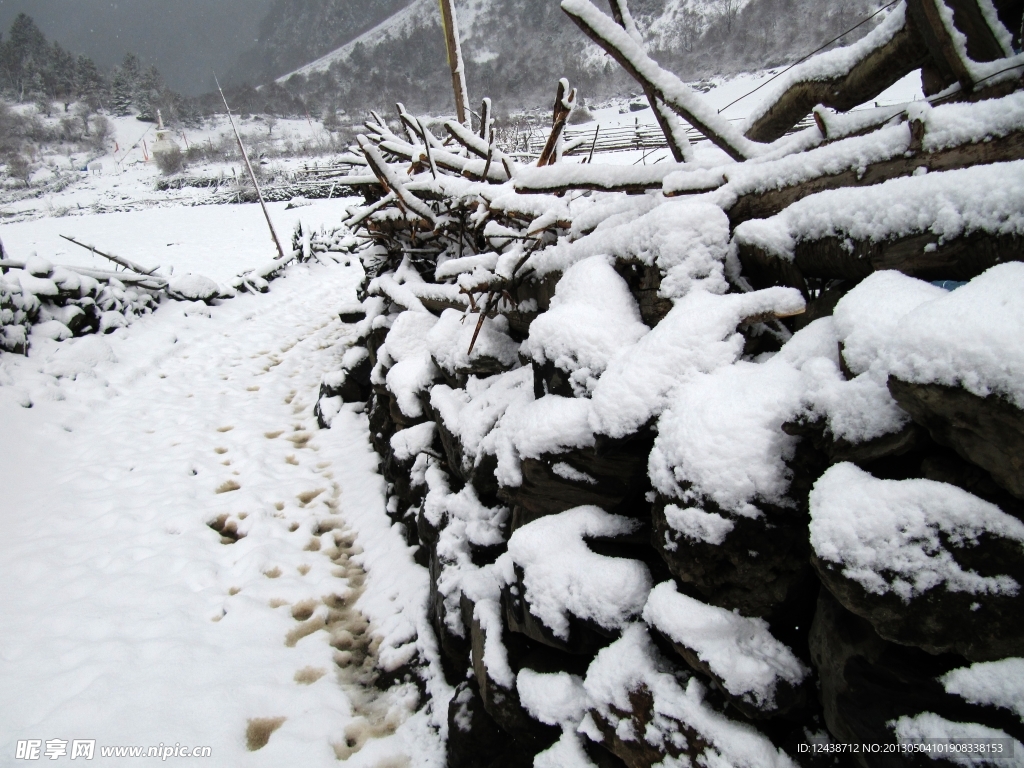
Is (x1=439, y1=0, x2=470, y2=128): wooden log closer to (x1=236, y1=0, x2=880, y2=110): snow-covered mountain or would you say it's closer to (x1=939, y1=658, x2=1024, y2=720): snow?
(x1=939, y1=658, x2=1024, y2=720): snow

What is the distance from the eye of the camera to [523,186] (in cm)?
216

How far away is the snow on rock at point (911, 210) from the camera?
0.97 metres

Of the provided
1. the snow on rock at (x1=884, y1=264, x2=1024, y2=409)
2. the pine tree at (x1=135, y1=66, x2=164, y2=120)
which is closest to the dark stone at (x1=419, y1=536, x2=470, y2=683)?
the snow on rock at (x1=884, y1=264, x2=1024, y2=409)

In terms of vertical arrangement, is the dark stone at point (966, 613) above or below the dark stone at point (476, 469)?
above

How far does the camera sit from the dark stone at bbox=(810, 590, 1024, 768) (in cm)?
88

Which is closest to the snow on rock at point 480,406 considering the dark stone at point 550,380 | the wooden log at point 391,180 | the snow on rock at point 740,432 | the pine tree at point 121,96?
the dark stone at point 550,380

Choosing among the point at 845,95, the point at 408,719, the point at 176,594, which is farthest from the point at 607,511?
the point at 176,594

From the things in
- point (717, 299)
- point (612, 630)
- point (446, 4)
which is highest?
point (446, 4)

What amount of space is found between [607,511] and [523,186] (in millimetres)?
1497

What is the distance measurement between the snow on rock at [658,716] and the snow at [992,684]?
1.52 feet

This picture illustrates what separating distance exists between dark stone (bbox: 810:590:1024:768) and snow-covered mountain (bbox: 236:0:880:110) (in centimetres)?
2342

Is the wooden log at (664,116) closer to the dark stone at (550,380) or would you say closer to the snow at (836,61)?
the snow at (836,61)

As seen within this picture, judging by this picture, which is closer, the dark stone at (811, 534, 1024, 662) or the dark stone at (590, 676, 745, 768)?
the dark stone at (811, 534, 1024, 662)

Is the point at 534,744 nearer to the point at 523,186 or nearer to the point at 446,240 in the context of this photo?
the point at 523,186
